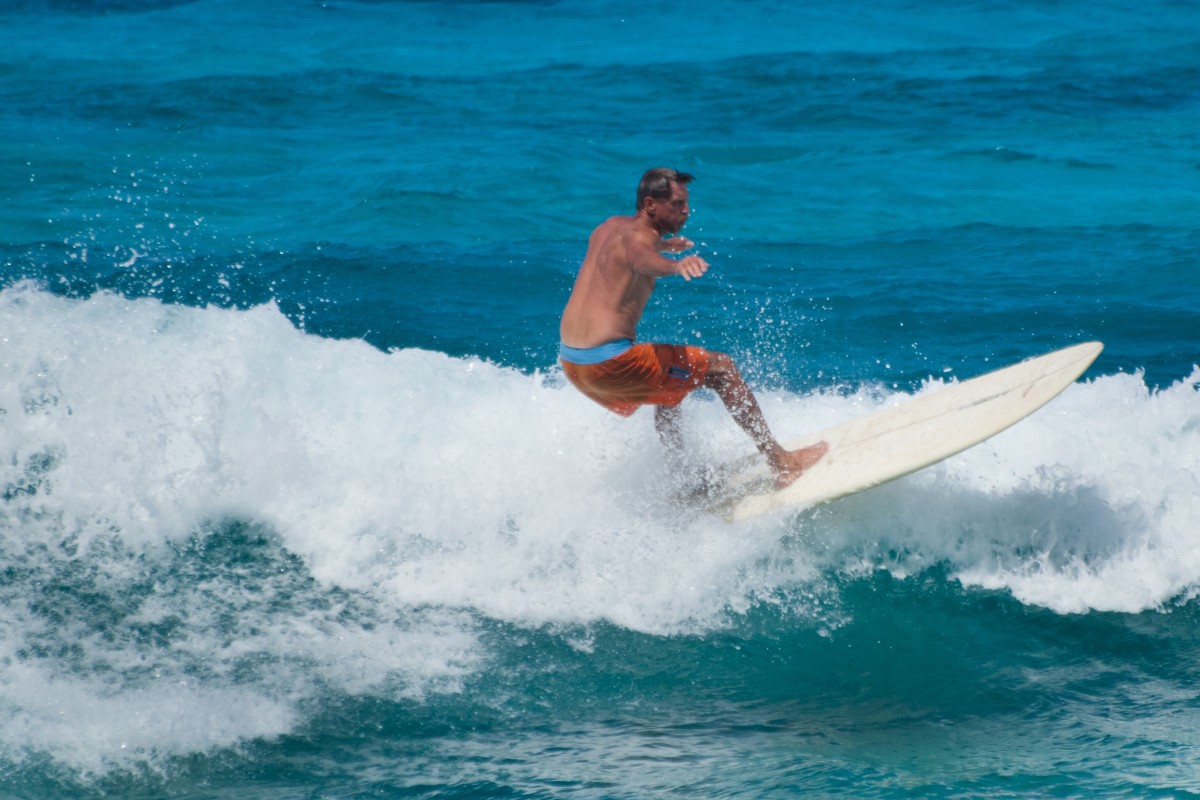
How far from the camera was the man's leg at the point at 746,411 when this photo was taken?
5.58 meters

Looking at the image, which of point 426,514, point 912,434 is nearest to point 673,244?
point 912,434

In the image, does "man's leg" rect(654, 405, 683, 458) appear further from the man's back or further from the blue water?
the man's back

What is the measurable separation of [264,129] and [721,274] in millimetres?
6429

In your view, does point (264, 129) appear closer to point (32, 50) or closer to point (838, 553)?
point (32, 50)

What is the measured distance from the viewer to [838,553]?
600cm

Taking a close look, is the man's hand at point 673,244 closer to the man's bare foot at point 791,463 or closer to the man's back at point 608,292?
the man's back at point 608,292

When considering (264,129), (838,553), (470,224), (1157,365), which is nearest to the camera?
(838,553)

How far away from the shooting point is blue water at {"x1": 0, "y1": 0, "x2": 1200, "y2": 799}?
4.62 meters

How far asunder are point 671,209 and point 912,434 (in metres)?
1.51

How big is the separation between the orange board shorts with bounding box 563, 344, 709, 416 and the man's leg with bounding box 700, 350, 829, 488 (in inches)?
2.6

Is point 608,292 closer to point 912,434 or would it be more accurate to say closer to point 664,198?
point 664,198

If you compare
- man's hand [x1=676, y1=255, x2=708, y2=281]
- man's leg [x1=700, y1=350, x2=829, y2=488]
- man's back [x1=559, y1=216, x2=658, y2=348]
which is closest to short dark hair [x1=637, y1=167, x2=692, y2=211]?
man's back [x1=559, y1=216, x2=658, y2=348]

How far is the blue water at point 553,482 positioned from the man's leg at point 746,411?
0.77 ft

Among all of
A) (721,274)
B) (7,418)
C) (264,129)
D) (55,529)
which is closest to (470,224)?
(721,274)
